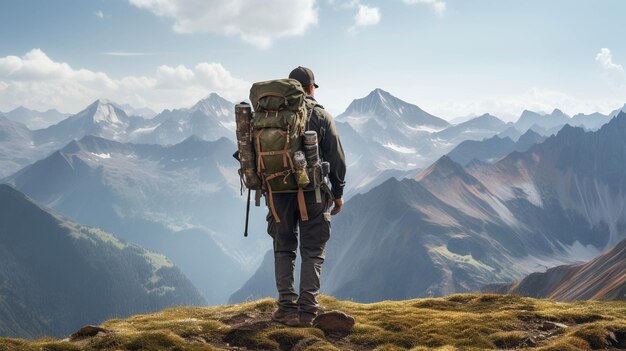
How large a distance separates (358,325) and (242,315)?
13.0ft

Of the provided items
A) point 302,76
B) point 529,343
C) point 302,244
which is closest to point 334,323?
point 302,244

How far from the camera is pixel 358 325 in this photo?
1477cm

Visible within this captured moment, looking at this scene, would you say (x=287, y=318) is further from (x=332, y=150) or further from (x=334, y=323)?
(x=332, y=150)

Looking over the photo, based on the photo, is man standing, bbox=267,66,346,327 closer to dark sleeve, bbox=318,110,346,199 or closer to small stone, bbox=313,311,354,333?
dark sleeve, bbox=318,110,346,199

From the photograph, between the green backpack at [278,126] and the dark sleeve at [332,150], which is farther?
the dark sleeve at [332,150]

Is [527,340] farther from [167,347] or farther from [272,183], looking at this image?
[167,347]

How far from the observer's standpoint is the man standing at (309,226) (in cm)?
1445

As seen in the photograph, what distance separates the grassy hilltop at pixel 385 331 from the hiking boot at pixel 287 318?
0.32m

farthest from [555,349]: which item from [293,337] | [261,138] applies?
[261,138]

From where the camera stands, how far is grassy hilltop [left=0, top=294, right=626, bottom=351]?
12.2 m

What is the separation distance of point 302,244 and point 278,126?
352 centimetres

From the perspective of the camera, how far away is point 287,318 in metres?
14.7

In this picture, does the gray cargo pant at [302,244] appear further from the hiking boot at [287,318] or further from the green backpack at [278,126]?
the green backpack at [278,126]

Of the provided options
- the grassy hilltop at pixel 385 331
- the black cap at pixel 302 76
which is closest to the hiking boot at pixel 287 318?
the grassy hilltop at pixel 385 331
